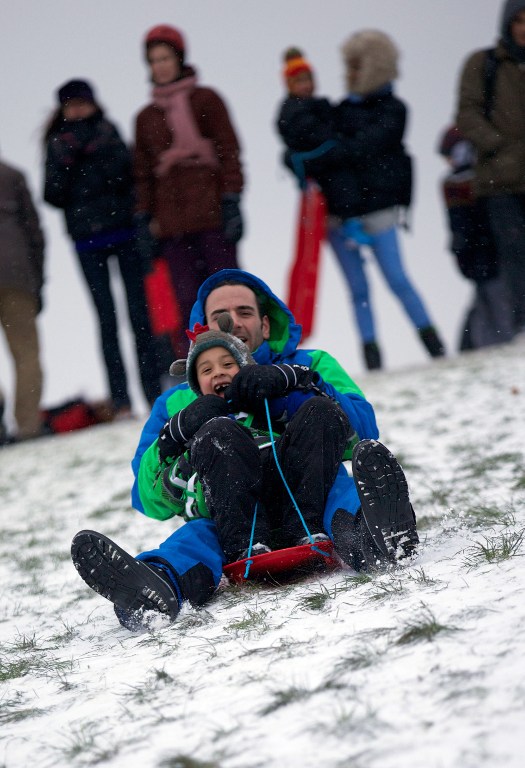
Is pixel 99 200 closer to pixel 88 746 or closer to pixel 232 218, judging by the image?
pixel 232 218

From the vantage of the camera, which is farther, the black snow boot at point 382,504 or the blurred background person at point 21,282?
the blurred background person at point 21,282

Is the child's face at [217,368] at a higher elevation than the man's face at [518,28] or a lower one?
lower

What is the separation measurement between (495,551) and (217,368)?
107cm

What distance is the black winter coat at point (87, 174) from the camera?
6.64m

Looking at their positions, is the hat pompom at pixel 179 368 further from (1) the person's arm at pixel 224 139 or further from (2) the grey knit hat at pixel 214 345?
(1) the person's arm at pixel 224 139

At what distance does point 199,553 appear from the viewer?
2857mm

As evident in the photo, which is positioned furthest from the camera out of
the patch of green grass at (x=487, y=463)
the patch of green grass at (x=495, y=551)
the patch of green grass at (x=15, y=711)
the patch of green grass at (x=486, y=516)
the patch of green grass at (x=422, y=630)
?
the patch of green grass at (x=487, y=463)

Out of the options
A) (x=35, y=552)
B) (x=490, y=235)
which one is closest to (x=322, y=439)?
(x=35, y=552)

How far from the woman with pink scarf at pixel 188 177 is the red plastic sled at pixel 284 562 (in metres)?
3.72

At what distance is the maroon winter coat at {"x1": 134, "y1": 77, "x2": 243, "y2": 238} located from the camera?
21.2ft

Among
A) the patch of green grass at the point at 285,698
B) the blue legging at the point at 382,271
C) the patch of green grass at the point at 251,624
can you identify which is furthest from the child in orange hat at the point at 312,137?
the patch of green grass at the point at 285,698

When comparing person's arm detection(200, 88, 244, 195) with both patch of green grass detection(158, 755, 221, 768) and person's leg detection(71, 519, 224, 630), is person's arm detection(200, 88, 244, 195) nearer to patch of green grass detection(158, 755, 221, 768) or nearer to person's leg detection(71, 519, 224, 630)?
→ person's leg detection(71, 519, 224, 630)

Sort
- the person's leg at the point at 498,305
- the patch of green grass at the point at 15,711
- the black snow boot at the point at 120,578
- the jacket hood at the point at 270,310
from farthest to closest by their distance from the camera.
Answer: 1. the person's leg at the point at 498,305
2. the jacket hood at the point at 270,310
3. the black snow boot at the point at 120,578
4. the patch of green grass at the point at 15,711

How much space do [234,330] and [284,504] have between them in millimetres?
709
